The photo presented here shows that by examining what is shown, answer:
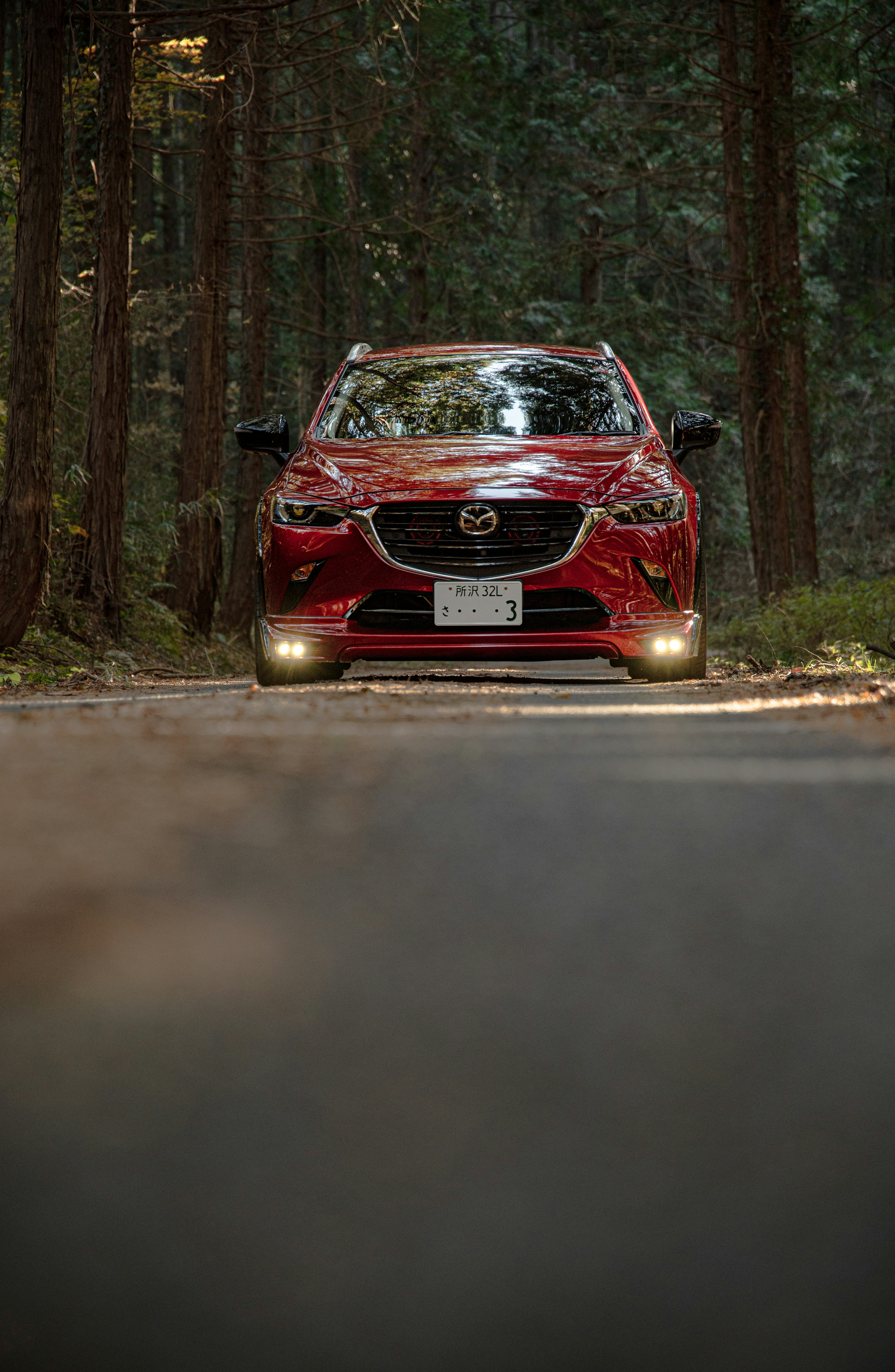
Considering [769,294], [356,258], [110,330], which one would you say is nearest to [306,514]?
[110,330]

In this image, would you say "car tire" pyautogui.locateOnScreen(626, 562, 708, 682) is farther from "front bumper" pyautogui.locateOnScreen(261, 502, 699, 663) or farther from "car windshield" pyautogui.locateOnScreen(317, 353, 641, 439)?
"car windshield" pyautogui.locateOnScreen(317, 353, 641, 439)

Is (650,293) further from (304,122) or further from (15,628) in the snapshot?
(15,628)

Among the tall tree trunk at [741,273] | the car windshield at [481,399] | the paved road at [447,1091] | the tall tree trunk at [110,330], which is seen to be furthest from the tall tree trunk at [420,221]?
the paved road at [447,1091]

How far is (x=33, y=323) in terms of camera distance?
31.4 ft

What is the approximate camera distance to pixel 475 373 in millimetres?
7484

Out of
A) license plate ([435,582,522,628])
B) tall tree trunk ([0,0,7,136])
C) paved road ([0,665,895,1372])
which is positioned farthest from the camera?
tall tree trunk ([0,0,7,136])

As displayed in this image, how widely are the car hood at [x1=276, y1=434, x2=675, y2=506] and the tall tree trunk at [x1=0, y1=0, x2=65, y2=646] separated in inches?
158

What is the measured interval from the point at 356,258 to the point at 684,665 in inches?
826

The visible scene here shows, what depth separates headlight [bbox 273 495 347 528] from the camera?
5816mm

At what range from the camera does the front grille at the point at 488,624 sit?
5.74 meters

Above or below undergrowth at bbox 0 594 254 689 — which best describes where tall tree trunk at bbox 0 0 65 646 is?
above

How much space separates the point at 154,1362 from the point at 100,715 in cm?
235

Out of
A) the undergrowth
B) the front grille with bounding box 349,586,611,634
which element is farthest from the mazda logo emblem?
the undergrowth

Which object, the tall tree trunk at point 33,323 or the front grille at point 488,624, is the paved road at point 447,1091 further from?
the tall tree trunk at point 33,323
